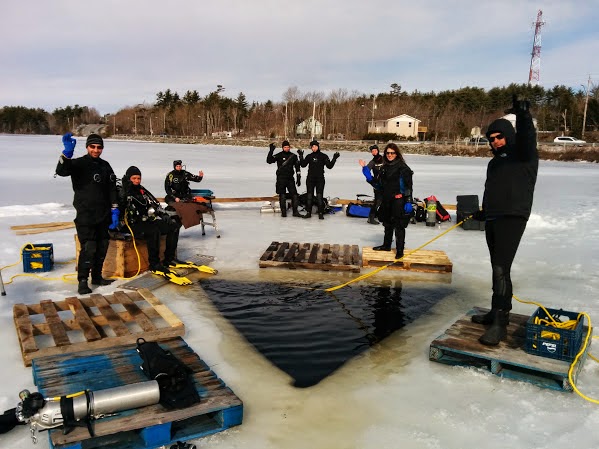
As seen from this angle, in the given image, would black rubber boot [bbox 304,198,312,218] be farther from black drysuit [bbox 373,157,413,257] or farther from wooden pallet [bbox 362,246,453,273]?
wooden pallet [bbox 362,246,453,273]

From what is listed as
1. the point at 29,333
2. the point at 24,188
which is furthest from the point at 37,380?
the point at 24,188

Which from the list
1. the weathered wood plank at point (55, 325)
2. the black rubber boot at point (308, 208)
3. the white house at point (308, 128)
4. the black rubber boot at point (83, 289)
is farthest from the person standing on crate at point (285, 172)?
the white house at point (308, 128)

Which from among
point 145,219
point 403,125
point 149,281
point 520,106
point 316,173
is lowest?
point 149,281

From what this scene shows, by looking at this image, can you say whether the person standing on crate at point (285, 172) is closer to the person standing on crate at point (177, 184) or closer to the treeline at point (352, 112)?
the person standing on crate at point (177, 184)

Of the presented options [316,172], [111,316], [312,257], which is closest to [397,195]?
[312,257]

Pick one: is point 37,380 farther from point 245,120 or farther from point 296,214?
point 245,120

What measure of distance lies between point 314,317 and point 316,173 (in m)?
5.80

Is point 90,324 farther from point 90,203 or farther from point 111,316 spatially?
point 90,203

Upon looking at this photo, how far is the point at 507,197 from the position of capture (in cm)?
379

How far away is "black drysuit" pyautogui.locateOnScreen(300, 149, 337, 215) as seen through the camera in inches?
401

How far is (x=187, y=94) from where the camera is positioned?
333 feet

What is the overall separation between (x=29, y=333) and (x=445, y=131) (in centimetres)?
6945

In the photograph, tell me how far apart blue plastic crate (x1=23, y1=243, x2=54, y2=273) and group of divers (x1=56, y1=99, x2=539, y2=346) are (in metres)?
0.89

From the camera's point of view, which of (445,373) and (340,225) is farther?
(340,225)
